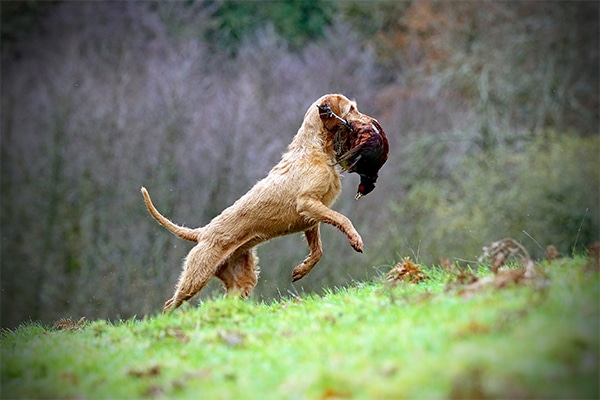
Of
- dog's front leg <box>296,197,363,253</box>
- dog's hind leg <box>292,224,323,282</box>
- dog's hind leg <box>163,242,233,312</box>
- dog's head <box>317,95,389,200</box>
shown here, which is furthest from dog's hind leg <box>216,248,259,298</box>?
dog's head <box>317,95,389,200</box>

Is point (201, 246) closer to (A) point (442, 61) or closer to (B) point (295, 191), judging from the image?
(B) point (295, 191)

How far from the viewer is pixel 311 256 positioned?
9.03 metres

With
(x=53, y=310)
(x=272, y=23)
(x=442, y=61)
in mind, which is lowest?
(x=53, y=310)

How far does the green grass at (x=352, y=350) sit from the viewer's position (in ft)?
15.8

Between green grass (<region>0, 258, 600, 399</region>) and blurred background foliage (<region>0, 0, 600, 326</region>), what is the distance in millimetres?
13081

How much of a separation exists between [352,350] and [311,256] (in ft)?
11.2

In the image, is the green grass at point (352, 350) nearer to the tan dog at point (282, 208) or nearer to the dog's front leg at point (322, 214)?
the dog's front leg at point (322, 214)

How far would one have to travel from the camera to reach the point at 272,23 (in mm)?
32344

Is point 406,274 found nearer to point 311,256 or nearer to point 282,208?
point 311,256

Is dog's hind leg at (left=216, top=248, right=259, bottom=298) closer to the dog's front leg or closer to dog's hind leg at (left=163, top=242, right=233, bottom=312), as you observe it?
dog's hind leg at (left=163, top=242, right=233, bottom=312)

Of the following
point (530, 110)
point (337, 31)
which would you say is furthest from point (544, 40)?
point (337, 31)

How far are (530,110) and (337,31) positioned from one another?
8.77m

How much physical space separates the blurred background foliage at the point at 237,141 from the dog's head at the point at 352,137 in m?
11.6

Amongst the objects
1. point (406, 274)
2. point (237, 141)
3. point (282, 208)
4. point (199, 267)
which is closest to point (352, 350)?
point (406, 274)
